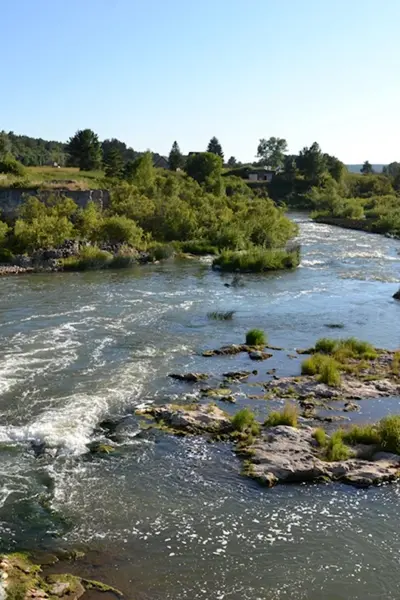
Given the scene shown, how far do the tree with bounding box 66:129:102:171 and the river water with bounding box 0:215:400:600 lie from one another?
61068mm

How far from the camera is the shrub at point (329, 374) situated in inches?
829

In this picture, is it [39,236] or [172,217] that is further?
[172,217]

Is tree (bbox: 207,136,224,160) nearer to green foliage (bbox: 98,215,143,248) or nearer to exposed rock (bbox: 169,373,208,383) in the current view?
green foliage (bbox: 98,215,143,248)

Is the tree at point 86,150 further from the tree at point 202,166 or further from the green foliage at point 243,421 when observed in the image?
the green foliage at point 243,421

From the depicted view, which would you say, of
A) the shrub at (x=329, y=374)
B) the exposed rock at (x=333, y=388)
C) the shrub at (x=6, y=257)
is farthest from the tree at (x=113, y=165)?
the exposed rock at (x=333, y=388)

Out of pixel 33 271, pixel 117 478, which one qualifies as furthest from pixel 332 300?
pixel 117 478

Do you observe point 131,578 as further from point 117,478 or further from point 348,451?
point 348,451

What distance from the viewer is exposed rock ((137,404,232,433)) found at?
56.8ft

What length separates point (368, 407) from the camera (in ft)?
63.2

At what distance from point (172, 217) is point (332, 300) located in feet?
79.7

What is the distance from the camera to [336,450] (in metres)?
15.6

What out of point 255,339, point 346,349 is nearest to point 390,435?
point 346,349

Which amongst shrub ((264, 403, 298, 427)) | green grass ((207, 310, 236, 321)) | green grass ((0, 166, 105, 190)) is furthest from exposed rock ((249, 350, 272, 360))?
green grass ((0, 166, 105, 190))

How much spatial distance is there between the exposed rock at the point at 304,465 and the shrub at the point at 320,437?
129mm
